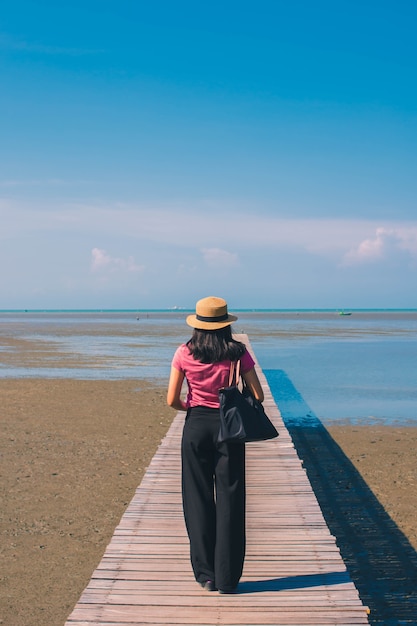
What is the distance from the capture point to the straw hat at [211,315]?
4.35 m

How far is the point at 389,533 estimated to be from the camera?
292 inches

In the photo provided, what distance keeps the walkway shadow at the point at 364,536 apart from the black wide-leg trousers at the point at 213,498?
67.3 inches

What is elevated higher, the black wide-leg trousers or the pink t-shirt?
the pink t-shirt

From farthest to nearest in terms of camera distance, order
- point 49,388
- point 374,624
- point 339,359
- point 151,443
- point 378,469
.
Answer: point 339,359, point 49,388, point 151,443, point 378,469, point 374,624

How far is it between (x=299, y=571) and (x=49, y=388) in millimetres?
14554

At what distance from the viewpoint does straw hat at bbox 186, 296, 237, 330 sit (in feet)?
14.3

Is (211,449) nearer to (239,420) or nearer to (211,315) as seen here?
(239,420)

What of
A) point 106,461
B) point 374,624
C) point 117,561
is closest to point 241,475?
point 117,561

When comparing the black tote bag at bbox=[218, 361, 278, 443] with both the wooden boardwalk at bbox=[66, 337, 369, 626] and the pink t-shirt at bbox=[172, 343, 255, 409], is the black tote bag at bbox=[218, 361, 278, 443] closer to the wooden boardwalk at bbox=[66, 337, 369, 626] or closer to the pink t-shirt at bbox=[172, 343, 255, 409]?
the pink t-shirt at bbox=[172, 343, 255, 409]

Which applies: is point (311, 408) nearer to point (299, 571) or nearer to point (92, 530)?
point (92, 530)

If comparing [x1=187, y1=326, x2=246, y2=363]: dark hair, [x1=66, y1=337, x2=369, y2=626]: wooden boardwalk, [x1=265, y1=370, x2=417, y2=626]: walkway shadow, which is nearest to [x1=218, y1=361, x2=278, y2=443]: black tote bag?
[x1=187, y1=326, x2=246, y2=363]: dark hair

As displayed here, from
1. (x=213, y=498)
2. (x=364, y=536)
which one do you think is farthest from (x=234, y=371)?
(x=364, y=536)

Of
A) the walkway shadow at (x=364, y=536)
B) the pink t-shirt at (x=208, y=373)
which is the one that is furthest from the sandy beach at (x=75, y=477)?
the pink t-shirt at (x=208, y=373)

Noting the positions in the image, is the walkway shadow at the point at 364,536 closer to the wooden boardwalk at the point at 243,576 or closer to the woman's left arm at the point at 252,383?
the wooden boardwalk at the point at 243,576
